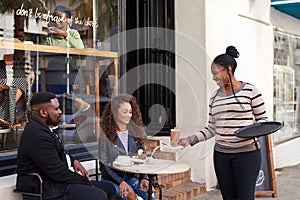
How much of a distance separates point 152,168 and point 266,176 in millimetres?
2765

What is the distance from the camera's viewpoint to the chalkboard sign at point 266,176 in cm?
608

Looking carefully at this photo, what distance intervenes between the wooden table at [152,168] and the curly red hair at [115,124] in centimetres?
34

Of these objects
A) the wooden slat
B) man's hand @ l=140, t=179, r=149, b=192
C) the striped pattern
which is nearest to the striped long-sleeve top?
the striped pattern

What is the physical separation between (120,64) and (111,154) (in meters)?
2.19

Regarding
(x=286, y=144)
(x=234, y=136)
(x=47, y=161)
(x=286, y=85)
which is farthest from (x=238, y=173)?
(x=286, y=85)

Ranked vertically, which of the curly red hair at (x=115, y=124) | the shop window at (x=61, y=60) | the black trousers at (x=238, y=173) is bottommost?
the black trousers at (x=238, y=173)

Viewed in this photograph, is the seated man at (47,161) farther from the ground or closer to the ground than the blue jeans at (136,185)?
farther from the ground

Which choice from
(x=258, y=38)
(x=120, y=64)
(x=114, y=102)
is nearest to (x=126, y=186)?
(x=114, y=102)

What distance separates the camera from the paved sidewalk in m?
6.02

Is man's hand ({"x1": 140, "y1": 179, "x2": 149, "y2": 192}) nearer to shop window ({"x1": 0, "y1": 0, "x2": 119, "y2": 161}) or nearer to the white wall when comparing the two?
shop window ({"x1": 0, "y1": 0, "x2": 119, "y2": 161})

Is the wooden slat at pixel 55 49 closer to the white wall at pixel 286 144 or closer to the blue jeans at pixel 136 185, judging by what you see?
the blue jeans at pixel 136 185

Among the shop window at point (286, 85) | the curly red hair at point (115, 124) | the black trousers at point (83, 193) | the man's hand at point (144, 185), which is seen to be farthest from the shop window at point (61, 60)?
the shop window at point (286, 85)

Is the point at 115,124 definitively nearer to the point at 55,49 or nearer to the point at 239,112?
the point at 239,112

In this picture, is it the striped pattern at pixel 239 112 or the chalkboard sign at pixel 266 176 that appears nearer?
the striped pattern at pixel 239 112
